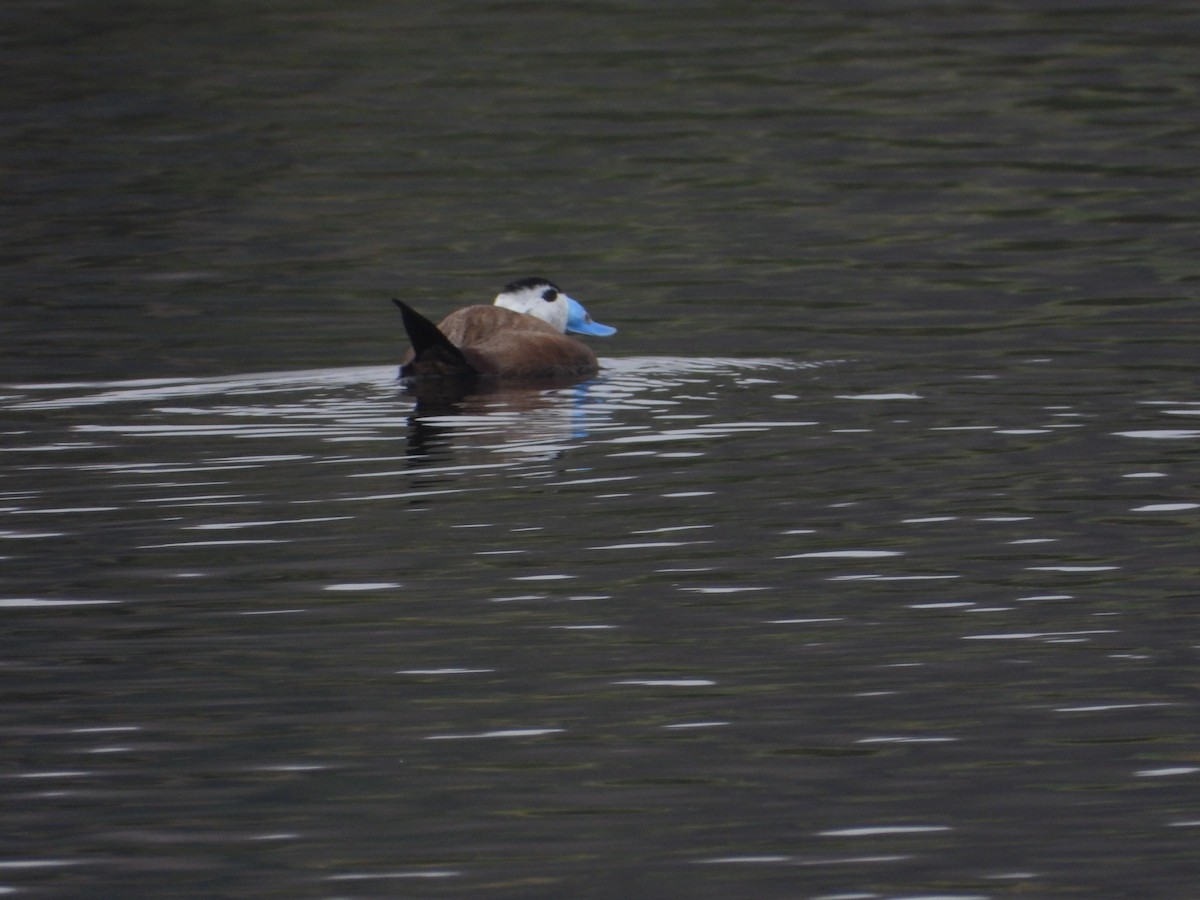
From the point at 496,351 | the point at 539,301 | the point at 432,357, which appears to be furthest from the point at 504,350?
the point at 539,301

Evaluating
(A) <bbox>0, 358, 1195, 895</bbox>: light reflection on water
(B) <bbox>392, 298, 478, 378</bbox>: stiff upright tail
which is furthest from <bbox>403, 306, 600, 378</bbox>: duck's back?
(A) <bbox>0, 358, 1195, 895</bbox>: light reflection on water

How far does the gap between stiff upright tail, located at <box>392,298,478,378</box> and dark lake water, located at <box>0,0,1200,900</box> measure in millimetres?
242

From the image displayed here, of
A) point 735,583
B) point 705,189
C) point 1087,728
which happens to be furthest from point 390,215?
point 1087,728

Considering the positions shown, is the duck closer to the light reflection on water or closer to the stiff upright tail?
the stiff upright tail

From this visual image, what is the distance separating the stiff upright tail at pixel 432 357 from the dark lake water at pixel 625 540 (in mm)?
242

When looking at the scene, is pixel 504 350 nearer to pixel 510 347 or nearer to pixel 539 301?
pixel 510 347

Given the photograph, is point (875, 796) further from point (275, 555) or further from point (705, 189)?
point (705, 189)

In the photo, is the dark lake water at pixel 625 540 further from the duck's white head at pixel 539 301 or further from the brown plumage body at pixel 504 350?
the duck's white head at pixel 539 301

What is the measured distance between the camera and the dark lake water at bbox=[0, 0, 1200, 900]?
582cm

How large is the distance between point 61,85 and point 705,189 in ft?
38.0

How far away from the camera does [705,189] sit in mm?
20953

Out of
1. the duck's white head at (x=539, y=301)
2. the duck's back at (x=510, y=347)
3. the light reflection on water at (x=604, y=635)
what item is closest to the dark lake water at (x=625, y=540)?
the light reflection on water at (x=604, y=635)

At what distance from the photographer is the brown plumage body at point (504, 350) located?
41.1 feet

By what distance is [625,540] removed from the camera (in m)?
8.70
